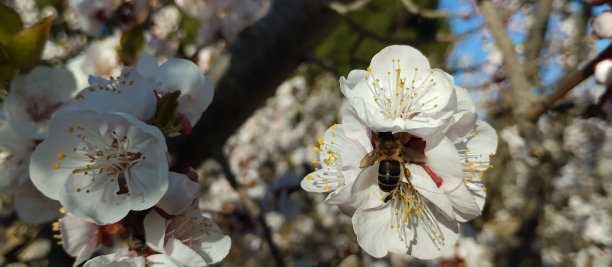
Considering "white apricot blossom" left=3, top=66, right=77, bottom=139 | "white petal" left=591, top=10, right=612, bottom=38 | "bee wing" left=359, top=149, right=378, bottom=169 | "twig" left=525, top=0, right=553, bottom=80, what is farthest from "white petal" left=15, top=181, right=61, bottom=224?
"twig" left=525, top=0, right=553, bottom=80

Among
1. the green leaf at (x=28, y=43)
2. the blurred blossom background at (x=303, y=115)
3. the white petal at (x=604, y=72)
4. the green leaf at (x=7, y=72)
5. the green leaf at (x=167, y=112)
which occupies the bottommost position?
the blurred blossom background at (x=303, y=115)

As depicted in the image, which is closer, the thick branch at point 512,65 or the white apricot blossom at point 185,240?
the white apricot blossom at point 185,240

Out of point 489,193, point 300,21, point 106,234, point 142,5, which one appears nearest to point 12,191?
point 106,234

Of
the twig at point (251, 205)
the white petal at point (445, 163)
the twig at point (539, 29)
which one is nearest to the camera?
the white petal at point (445, 163)

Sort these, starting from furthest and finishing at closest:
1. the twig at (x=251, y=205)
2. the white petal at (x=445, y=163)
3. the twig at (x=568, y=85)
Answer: the twig at (x=251, y=205)
the twig at (x=568, y=85)
the white petal at (x=445, y=163)

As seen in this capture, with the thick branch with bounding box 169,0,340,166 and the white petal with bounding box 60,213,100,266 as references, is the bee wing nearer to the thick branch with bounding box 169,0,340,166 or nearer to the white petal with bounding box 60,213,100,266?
the white petal with bounding box 60,213,100,266

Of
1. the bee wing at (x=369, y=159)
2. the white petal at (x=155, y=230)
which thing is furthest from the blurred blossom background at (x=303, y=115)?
the white petal at (x=155, y=230)

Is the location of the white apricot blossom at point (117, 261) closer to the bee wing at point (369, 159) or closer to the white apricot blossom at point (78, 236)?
the white apricot blossom at point (78, 236)

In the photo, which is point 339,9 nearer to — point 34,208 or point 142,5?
point 142,5
